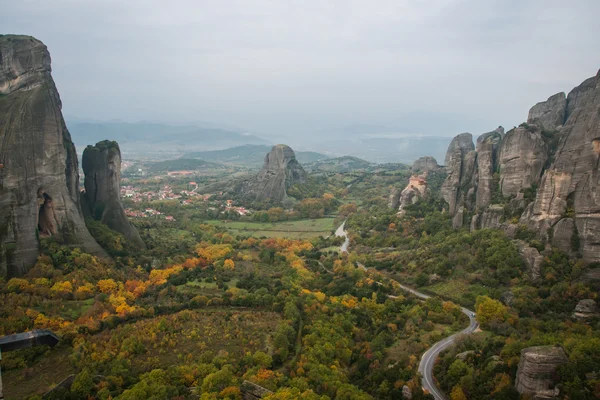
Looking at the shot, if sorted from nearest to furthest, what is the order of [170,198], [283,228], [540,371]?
[540,371] → [283,228] → [170,198]

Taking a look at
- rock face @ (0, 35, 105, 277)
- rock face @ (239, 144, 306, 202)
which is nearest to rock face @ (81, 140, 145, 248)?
rock face @ (0, 35, 105, 277)

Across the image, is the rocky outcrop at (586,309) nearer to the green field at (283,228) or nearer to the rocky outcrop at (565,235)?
the rocky outcrop at (565,235)

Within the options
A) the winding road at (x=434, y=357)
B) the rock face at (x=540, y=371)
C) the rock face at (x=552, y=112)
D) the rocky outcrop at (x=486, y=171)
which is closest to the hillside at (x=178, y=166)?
the rocky outcrop at (x=486, y=171)

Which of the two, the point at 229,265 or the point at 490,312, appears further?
the point at 229,265

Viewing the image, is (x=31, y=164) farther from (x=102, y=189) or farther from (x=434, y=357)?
(x=434, y=357)

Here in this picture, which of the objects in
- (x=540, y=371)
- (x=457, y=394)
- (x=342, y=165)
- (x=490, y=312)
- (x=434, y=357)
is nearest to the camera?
(x=540, y=371)

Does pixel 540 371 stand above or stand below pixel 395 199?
below

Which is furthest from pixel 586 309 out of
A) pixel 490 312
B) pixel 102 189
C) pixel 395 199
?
pixel 102 189

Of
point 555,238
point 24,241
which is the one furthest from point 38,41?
point 555,238

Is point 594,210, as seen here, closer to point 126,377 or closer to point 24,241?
point 126,377
